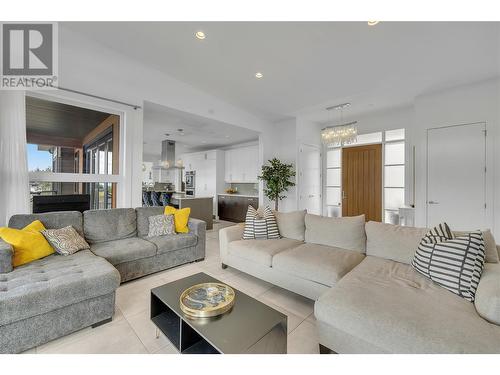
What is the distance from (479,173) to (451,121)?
3.16 feet

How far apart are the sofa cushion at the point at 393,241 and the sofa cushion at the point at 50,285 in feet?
8.03

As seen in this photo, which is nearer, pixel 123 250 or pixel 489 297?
pixel 489 297

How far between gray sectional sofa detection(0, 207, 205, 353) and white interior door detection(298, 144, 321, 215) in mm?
3402

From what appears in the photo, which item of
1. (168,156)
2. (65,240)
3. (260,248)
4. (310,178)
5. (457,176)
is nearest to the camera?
(65,240)

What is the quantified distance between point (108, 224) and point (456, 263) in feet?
11.6

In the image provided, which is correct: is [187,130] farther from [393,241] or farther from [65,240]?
[393,241]

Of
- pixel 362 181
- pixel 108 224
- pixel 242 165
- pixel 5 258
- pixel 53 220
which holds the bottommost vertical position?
pixel 5 258

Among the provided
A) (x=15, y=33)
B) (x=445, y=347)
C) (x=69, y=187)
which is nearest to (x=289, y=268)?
(x=445, y=347)

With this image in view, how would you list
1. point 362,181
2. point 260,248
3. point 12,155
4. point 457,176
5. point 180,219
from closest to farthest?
point 12,155, point 260,248, point 180,219, point 457,176, point 362,181

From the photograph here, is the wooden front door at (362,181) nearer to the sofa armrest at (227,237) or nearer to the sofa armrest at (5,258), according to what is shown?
the sofa armrest at (227,237)

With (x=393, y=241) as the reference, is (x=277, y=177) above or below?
above

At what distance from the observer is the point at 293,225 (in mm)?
2816

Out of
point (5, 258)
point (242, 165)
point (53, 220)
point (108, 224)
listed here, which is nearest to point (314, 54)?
point (108, 224)

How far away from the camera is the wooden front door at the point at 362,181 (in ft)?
16.4
